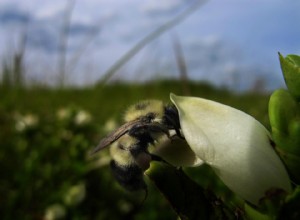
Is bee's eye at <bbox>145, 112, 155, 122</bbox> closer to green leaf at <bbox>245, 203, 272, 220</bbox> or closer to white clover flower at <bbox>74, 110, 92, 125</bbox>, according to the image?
green leaf at <bbox>245, 203, 272, 220</bbox>

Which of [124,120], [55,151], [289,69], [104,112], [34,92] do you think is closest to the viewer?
[289,69]

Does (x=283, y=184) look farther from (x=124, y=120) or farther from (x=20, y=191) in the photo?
(x=20, y=191)

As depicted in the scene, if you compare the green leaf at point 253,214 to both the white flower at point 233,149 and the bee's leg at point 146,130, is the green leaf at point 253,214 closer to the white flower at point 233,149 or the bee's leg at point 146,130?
the white flower at point 233,149

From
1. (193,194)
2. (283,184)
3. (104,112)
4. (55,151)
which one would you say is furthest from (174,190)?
(104,112)

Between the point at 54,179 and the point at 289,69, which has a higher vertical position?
the point at 289,69

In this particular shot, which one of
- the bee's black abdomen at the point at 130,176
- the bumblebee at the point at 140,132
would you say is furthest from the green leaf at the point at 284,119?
the bee's black abdomen at the point at 130,176
